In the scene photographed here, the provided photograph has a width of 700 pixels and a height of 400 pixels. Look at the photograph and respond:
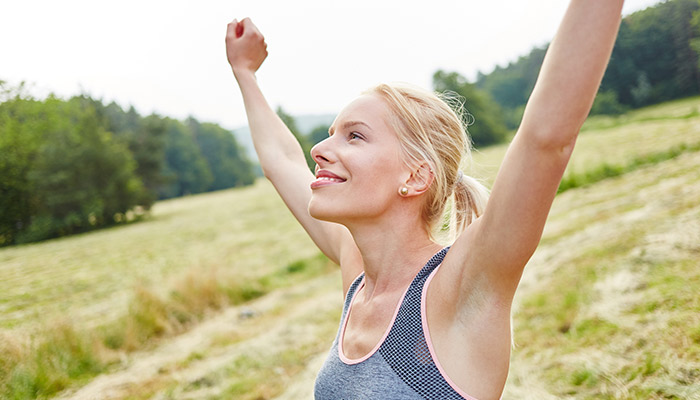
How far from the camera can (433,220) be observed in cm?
170

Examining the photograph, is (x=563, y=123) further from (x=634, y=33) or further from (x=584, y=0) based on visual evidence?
(x=634, y=33)

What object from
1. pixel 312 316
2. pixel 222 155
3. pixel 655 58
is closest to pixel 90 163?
pixel 312 316

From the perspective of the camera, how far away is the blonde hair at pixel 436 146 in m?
1.55

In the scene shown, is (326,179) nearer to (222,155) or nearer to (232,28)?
(232,28)

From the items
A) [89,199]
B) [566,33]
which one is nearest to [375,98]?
[566,33]

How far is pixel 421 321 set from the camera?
133 centimetres

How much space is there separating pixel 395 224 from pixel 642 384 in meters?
1.71

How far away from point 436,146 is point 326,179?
37 centimetres

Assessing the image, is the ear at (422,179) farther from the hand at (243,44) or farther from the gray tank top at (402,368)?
the hand at (243,44)

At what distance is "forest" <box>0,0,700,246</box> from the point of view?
18.4ft

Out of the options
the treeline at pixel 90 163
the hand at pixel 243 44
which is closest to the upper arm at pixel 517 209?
the hand at pixel 243 44

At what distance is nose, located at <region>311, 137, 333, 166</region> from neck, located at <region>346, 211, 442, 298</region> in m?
0.23

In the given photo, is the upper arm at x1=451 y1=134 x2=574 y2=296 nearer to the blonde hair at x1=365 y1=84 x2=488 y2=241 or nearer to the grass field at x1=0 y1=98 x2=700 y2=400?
the blonde hair at x1=365 y1=84 x2=488 y2=241

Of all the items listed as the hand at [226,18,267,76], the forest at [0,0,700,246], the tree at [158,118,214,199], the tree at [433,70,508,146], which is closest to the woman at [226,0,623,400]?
the forest at [0,0,700,246]
